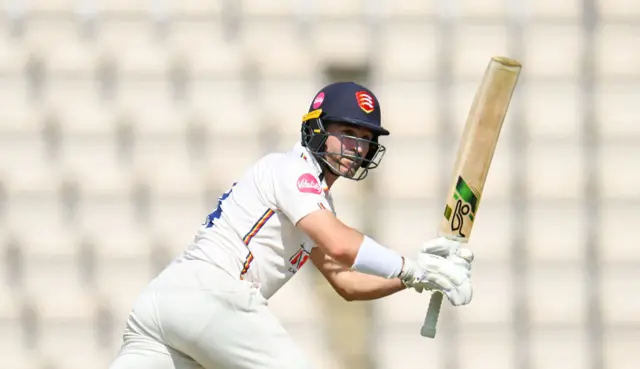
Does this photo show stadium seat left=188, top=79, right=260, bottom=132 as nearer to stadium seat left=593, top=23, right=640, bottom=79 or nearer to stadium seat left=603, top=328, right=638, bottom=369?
stadium seat left=593, top=23, right=640, bottom=79

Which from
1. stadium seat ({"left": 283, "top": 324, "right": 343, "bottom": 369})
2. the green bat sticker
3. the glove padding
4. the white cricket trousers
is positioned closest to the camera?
the white cricket trousers

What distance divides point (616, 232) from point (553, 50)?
71cm

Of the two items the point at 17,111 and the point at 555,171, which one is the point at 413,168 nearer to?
the point at 555,171

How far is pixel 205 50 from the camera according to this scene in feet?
13.8

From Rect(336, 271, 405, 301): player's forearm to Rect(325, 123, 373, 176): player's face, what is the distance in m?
0.27

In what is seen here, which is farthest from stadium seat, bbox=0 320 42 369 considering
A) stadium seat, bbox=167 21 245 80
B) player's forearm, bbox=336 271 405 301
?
player's forearm, bbox=336 271 405 301

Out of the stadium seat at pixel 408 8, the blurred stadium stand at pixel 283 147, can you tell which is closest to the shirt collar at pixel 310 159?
the blurred stadium stand at pixel 283 147

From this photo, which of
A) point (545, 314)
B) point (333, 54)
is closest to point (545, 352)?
point (545, 314)

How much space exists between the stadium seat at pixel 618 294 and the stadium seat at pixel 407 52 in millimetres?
953

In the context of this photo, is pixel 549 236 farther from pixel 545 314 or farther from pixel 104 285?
pixel 104 285

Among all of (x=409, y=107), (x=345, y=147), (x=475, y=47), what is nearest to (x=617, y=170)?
(x=475, y=47)

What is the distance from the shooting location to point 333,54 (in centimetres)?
421

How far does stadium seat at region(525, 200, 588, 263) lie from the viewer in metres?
4.30

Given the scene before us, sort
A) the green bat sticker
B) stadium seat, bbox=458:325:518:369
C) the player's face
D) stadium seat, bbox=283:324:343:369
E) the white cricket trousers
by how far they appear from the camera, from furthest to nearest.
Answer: stadium seat, bbox=458:325:518:369 < stadium seat, bbox=283:324:343:369 < the green bat sticker < the player's face < the white cricket trousers
